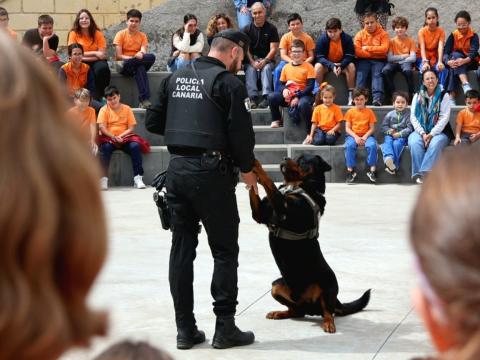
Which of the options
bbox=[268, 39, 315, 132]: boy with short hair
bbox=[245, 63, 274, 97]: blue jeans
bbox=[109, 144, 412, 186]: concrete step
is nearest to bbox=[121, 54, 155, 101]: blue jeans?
bbox=[245, 63, 274, 97]: blue jeans

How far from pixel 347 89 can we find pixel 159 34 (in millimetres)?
3877

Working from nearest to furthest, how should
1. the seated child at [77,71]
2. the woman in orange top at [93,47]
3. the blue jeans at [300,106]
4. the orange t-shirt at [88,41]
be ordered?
the blue jeans at [300,106], the seated child at [77,71], the woman in orange top at [93,47], the orange t-shirt at [88,41]

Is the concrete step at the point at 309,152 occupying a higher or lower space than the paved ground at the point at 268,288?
lower

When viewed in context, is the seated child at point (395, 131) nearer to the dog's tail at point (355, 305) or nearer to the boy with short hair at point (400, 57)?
the boy with short hair at point (400, 57)

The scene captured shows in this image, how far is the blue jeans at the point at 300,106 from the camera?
46.6 ft

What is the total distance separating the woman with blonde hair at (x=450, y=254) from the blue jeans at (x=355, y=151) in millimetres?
12181

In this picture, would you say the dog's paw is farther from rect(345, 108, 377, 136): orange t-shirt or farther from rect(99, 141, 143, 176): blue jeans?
rect(345, 108, 377, 136): orange t-shirt

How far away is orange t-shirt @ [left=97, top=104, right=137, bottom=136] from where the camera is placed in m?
13.6

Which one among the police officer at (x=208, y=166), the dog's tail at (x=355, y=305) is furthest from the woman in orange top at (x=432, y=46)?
the police officer at (x=208, y=166)

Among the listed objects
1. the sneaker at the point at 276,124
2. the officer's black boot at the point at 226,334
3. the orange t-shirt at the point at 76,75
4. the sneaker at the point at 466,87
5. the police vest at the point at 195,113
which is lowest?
the sneaker at the point at 276,124

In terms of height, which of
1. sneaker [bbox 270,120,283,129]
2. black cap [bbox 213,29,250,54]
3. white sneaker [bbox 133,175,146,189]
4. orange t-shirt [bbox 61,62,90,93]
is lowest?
white sneaker [bbox 133,175,146,189]

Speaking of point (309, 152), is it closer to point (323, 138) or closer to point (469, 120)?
point (323, 138)

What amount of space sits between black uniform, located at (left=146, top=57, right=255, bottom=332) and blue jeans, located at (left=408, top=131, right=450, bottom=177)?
768cm

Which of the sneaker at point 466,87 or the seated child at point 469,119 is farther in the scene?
the sneaker at point 466,87
